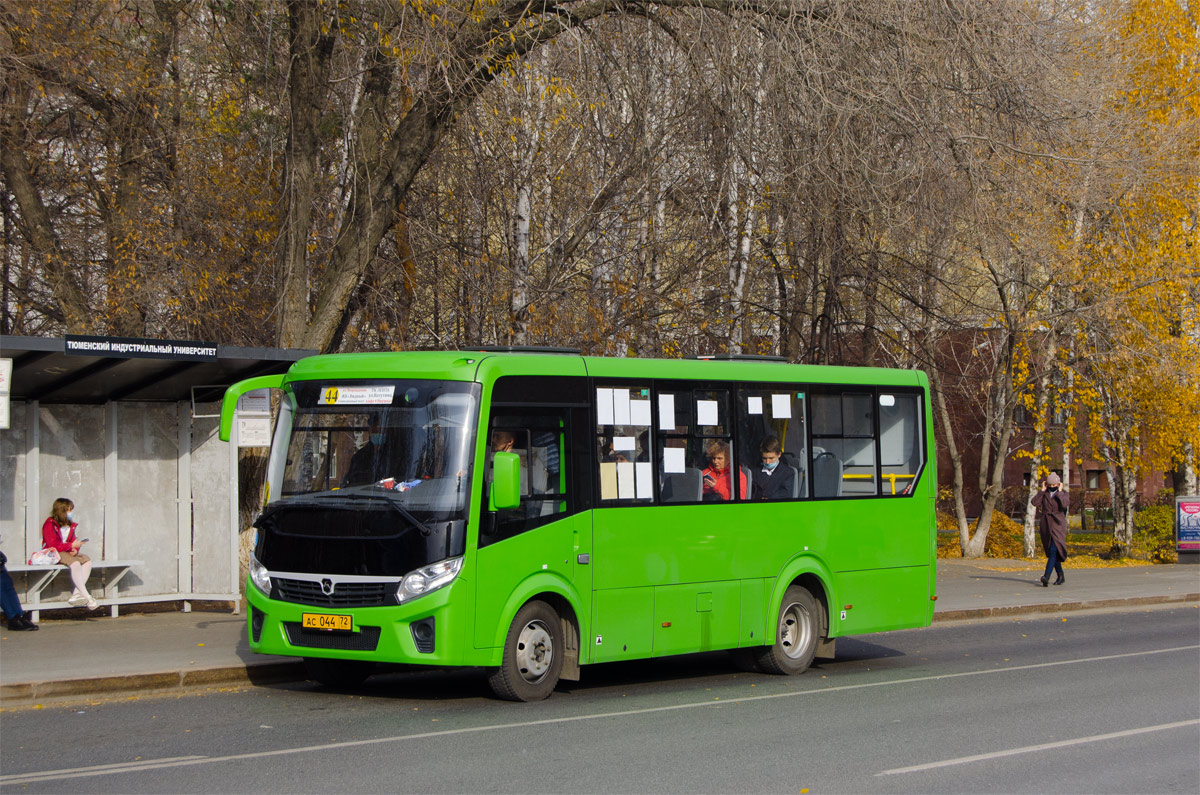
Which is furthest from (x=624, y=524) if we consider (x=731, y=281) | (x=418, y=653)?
(x=731, y=281)

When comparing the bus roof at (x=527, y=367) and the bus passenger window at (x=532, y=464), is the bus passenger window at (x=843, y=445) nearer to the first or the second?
the bus roof at (x=527, y=367)

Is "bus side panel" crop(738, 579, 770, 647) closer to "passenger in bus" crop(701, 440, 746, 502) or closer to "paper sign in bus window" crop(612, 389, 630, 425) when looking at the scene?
"passenger in bus" crop(701, 440, 746, 502)

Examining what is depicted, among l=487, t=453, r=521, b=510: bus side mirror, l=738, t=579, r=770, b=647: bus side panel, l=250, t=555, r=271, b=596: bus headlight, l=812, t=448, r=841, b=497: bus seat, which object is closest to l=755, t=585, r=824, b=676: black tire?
l=738, t=579, r=770, b=647: bus side panel

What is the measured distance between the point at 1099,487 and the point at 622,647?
54.0 m

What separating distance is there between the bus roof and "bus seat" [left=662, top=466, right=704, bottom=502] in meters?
0.87

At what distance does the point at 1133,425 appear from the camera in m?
30.3

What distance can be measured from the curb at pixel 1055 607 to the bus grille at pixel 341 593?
10341mm

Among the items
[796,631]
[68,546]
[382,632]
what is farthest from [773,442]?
[68,546]

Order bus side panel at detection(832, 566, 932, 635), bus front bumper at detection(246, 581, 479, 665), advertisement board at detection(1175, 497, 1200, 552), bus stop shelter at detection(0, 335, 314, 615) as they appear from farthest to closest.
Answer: advertisement board at detection(1175, 497, 1200, 552), bus stop shelter at detection(0, 335, 314, 615), bus side panel at detection(832, 566, 932, 635), bus front bumper at detection(246, 581, 479, 665)

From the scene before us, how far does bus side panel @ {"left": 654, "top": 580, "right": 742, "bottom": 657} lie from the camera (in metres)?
11.3

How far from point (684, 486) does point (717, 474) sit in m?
0.46

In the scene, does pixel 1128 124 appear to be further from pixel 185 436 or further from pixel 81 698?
A: pixel 81 698

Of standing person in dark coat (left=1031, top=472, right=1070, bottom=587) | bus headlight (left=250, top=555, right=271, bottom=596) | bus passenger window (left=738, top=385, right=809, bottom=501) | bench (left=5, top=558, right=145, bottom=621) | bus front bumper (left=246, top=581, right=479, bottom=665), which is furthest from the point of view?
standing person in dark coat (left=1031, top=472, right=1070, bottom=587)

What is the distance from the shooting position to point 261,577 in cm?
1059
